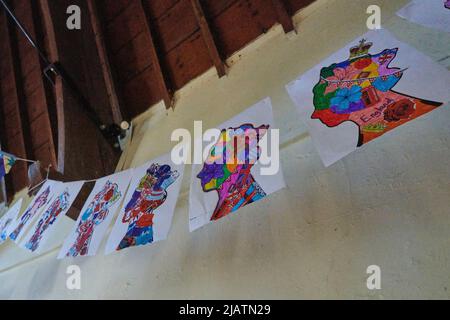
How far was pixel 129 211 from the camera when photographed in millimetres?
1296

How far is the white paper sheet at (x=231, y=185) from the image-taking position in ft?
3.19

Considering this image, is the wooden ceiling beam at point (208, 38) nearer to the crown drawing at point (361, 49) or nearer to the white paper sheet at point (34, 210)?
the crown drawing at point (361, 49)

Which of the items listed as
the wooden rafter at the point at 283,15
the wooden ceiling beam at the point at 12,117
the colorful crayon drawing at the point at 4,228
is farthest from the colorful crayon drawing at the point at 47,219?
the wooden rafter at the point at 283,15

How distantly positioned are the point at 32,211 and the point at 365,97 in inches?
68.8

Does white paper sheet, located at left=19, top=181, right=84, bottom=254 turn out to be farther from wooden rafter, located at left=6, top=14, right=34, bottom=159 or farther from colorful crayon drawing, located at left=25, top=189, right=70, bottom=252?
wooden rafter, located at left=6, top=14, right=34, bottom=159

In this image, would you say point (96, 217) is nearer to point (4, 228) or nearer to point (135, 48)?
point (4, 228)

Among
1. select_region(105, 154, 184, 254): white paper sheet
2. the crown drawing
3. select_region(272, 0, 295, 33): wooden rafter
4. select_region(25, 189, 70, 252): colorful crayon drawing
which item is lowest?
select_region(105, 154, 184, 254): white paper sheet

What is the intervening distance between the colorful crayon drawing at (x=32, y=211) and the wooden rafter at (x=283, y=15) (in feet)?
5.29

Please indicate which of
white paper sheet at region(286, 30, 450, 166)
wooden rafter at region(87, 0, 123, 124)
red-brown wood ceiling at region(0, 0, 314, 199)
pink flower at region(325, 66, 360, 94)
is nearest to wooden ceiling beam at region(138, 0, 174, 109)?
red-brown wood ceiling at region(0, 0, 314, 199)

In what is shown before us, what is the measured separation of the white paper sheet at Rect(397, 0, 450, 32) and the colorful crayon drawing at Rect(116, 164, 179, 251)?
1.07m

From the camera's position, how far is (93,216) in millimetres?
1412

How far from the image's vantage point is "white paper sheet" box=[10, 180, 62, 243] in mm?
1617
